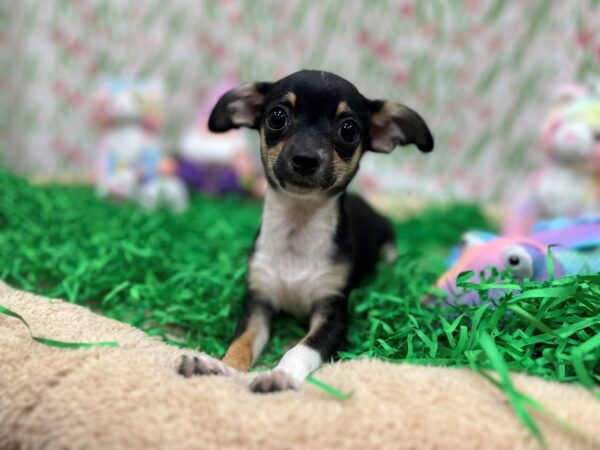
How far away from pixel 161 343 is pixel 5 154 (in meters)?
3.98

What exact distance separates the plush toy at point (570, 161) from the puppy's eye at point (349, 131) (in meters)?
1.50

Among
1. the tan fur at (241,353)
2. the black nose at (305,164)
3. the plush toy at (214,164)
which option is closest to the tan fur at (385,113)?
the black nose at (305,164)

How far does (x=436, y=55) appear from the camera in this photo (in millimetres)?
4605

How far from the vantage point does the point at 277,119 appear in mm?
2012

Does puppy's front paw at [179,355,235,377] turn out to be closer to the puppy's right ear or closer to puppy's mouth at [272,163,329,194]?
puppy's mouth at [272,163,329,194]

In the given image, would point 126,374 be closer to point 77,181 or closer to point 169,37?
point 77,181

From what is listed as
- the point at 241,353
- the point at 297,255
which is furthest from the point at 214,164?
the point at 241,353

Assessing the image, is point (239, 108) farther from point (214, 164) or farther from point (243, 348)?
point (214, 164)

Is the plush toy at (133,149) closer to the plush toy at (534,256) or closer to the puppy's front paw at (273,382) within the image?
the plush toy at (534,256)

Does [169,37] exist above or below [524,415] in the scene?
above

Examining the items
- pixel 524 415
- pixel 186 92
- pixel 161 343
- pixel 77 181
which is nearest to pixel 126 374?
pixel 161 343

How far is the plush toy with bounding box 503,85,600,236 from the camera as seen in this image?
9.60 ft

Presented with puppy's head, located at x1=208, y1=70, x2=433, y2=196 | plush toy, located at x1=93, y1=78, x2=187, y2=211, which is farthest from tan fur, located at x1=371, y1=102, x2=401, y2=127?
plush toy, located at x1=93, y1=78, x2=187, y2=211

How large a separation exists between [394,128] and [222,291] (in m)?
0.94
